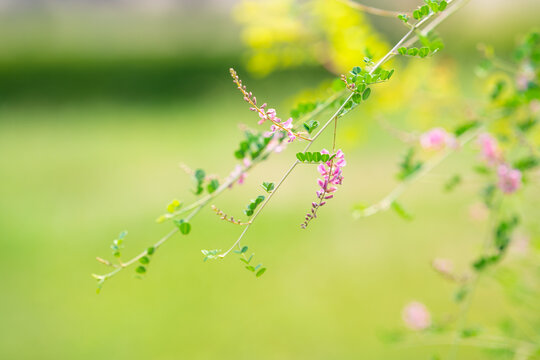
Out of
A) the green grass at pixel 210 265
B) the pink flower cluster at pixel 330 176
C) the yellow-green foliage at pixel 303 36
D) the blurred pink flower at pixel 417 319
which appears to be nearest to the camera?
the pink flower cluster at pixel 330 176

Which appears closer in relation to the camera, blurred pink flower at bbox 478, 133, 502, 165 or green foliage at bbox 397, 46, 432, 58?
green foliage at bbox 397, 46, 432, 58

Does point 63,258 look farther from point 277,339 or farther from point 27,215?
point 277,339

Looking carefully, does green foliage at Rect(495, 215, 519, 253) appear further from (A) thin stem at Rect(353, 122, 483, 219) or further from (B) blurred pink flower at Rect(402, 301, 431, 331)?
(B) blurred pink flower at Rect(402, 301, 431, 331)

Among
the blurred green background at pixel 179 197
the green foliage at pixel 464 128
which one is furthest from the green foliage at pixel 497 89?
the blurred green background at pixel 179 197

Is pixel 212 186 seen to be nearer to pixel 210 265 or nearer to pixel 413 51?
pixel 413 51

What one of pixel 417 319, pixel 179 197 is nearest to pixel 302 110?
pixel 417 319

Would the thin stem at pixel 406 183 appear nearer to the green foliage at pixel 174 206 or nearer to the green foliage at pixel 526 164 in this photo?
the green foliage at pixel 526 164

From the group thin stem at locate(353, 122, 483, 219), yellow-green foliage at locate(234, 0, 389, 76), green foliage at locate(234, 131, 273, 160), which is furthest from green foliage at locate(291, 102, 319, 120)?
yellow-green foliage at locate(234, 0, 389, 76)
